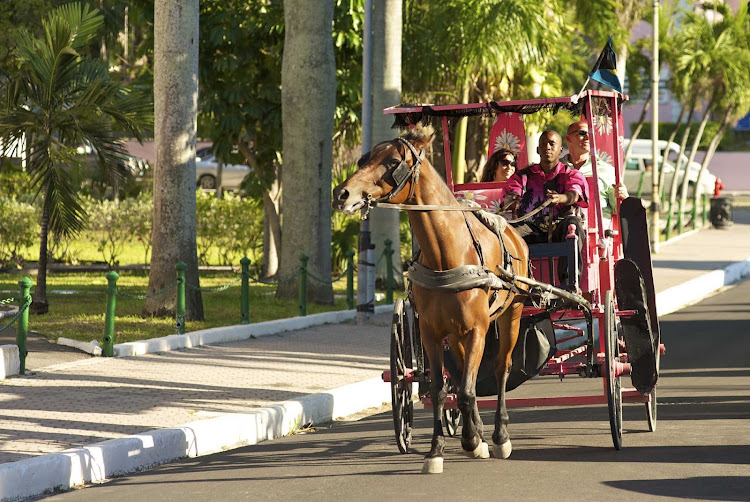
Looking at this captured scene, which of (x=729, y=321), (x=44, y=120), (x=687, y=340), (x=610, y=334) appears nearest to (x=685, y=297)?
(x=729, y=321)

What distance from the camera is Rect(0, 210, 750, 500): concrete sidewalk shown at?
8555 millimetres

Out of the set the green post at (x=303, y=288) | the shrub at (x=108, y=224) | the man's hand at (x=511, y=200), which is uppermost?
the man's hand at (x=511, y=200)

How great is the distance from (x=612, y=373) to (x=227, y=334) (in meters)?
7.06

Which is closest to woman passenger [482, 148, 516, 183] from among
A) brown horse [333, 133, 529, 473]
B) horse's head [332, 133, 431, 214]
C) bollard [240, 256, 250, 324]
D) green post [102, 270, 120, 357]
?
brown horse [333, 133, 529, 473]

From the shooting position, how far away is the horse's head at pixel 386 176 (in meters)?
7.48

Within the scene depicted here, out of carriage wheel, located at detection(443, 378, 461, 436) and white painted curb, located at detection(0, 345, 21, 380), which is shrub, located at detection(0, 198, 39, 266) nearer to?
white painted curb, located at detection(0, 345, 21, 380)

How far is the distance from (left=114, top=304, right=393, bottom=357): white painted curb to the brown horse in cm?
595

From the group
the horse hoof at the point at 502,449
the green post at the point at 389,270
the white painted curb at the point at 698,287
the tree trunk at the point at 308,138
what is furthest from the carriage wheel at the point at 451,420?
the green post at the point at 389,270

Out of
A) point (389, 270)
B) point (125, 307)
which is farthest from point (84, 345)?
point (389, 270)

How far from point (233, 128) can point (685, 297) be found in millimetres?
8857

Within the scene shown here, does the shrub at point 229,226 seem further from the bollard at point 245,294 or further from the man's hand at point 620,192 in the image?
the man's hand at point 620,192

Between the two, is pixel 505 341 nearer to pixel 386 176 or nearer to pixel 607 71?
pixel 386 176

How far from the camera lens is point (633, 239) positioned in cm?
1031

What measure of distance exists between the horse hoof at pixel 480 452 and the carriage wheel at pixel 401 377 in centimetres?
51
